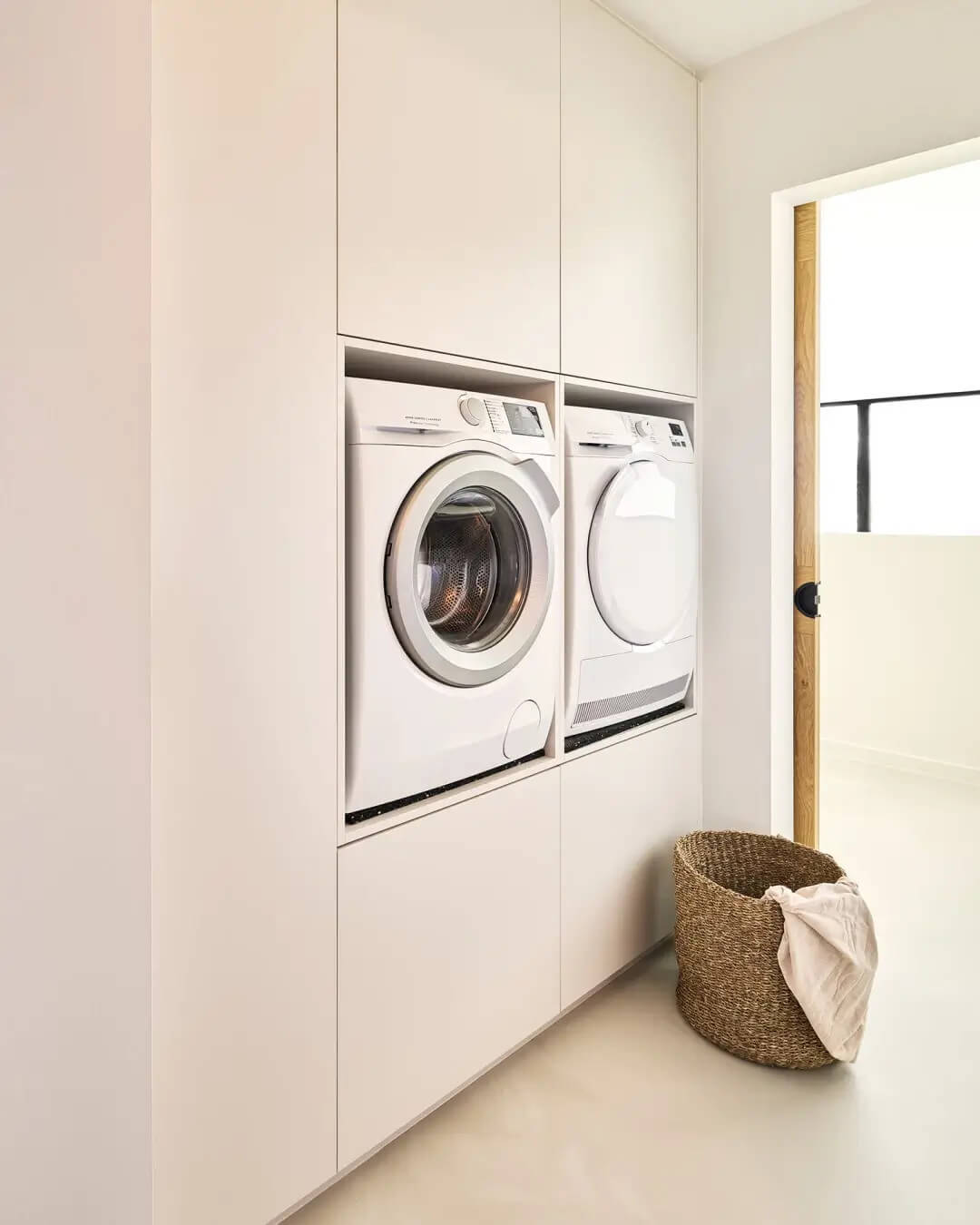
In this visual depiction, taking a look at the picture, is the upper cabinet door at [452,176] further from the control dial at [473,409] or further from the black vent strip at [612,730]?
the black vent strip at [612,730]

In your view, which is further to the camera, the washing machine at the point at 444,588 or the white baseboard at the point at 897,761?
the white baseboard at the point at 897,761

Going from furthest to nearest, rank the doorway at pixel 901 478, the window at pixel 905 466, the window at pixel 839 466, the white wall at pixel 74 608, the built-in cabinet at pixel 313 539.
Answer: the window at pixel 839 466 < the window at pixel 905 466 < the doorway at pixel 901 478 < the built-in cabinet at pixel 313 539 < the white wall at pixel 74 608

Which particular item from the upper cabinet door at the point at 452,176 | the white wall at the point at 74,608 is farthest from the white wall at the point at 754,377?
the white wall at the point at 74,608

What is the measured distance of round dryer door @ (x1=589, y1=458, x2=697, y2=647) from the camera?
6.84 ft

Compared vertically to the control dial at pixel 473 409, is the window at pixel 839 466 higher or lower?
higher

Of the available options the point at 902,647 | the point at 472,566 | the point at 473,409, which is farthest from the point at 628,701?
the point at 902,647

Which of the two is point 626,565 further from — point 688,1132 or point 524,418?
point 688,1132

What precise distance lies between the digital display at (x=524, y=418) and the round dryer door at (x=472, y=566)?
3.0 inches

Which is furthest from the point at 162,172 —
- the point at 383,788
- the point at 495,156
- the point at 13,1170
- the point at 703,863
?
the point at 703,863

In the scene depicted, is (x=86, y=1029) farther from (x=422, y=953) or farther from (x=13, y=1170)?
(x=422, y=953)

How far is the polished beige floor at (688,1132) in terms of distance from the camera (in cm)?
157

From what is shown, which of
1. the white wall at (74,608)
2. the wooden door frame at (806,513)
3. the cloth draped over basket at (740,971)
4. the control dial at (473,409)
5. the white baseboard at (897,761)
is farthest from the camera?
the white baseboard at (897,761)

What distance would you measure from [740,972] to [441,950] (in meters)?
0.73

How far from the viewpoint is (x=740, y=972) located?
6.48 ft
